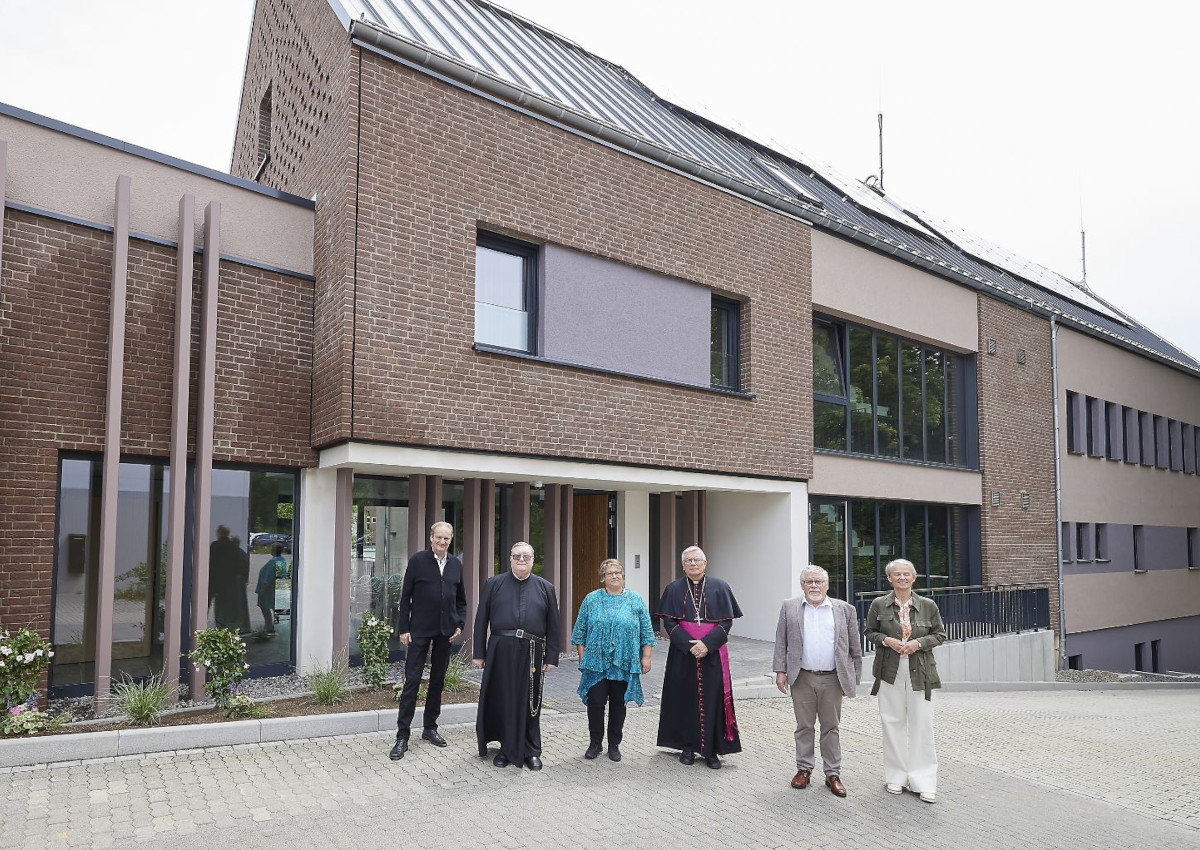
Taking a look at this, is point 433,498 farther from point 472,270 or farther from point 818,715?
point 818,715

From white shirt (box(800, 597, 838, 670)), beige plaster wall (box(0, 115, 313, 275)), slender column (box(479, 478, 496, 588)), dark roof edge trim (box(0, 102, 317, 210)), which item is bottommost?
Result: white shirt (box(800, 597, 838, 670))

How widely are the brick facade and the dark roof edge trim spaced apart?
45 centimetres

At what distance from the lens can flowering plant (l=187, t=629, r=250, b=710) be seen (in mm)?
8031

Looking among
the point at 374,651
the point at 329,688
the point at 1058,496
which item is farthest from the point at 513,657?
the point at 1058,496

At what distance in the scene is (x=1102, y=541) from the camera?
2217 centimetres

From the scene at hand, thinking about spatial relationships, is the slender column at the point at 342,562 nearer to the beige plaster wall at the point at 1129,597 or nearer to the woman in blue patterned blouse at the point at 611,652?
the woman in blue patterned blouse at the point at 611,652

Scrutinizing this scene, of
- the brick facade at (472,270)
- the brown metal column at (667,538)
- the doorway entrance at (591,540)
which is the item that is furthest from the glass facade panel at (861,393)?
the doorway entrance at (591,540)

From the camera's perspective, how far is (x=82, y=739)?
680 centimetres

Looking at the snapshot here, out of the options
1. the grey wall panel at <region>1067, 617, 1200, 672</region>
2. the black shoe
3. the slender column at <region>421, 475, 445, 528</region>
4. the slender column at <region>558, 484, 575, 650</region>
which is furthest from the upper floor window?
the black shoe

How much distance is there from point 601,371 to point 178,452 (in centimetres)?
491

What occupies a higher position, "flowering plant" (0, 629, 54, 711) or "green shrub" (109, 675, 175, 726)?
"flowering plant" (0, 629, 54, 711)

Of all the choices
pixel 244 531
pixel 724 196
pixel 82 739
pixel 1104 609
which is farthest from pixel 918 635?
pixel 1104 609

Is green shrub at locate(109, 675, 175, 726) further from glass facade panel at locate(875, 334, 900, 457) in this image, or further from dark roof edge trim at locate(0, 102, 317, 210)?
glass facade panel at locate(875, 334, 900, 457)

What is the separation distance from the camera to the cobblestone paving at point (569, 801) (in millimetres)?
5578
